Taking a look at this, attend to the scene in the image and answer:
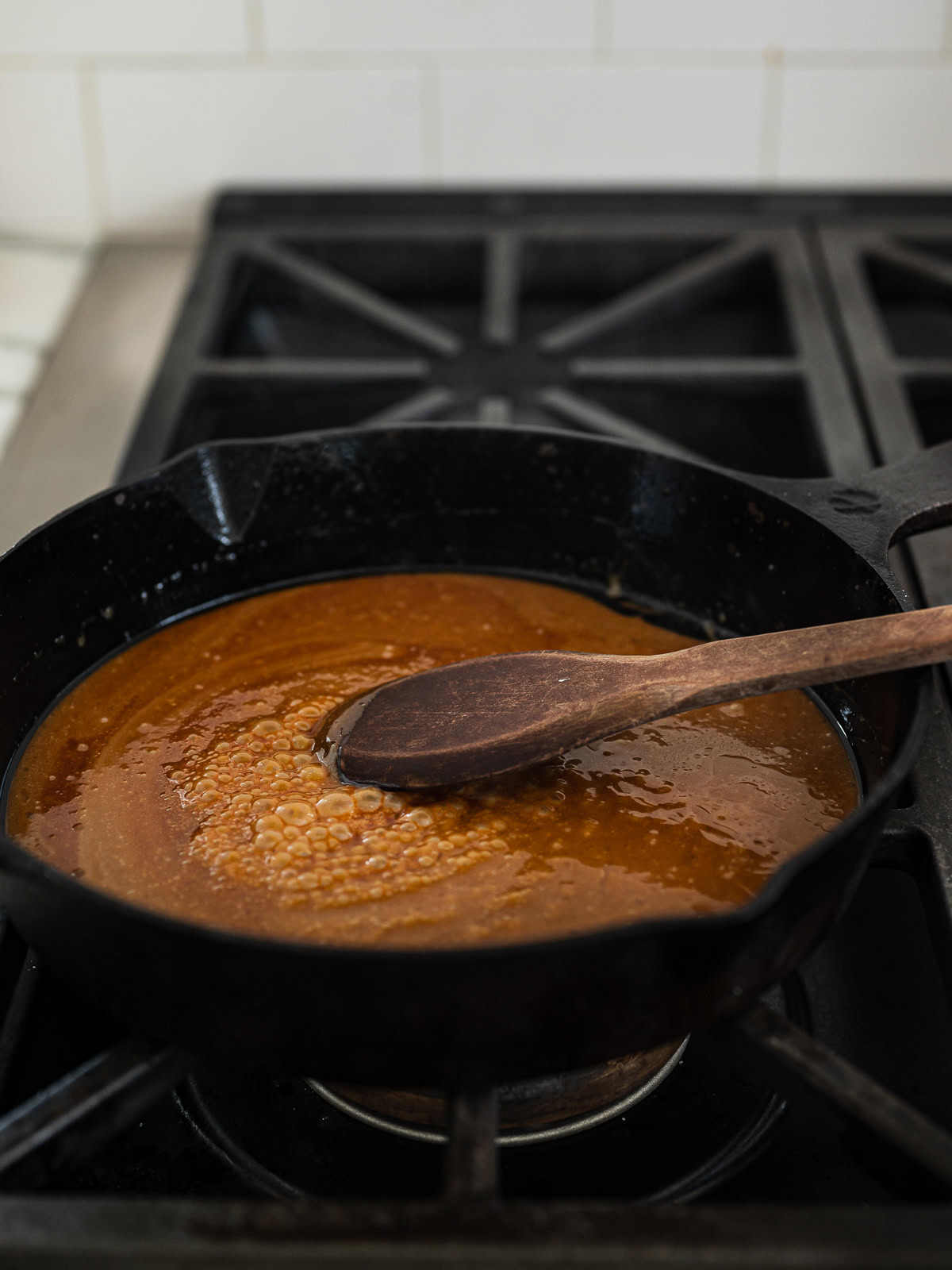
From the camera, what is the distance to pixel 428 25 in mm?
1365

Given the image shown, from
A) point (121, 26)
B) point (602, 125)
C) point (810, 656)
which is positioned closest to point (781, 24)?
point (602, 125)

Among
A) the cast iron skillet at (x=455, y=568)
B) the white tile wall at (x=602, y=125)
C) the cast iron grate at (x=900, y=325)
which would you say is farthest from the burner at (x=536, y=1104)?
the white tile wall at (x=602, y=125)

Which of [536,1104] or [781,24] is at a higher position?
[781,24]

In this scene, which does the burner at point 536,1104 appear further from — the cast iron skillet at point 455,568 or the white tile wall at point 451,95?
the white tile wall at point 451,95

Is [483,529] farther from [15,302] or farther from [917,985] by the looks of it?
[15,302]

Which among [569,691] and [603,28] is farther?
[603,28]

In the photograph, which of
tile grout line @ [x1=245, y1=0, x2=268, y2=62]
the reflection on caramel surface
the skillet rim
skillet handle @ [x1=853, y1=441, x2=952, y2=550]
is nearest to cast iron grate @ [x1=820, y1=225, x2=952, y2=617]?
skillet handle @ [x1=853, y1=441, x2=952, y2=550]

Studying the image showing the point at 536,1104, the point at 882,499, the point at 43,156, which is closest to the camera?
the point at 536,1104

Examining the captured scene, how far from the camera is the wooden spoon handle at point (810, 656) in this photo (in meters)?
0.66

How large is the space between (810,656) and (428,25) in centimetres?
97

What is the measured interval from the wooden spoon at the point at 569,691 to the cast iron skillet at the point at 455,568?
0.03 m

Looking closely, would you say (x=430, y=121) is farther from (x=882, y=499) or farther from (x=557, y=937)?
(x=557, y=937)

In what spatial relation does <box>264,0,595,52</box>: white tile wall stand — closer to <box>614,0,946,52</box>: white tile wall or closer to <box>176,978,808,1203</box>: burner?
<box>614,0,946,52</box>: white tile wall

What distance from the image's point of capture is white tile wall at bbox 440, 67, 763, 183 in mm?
1391
